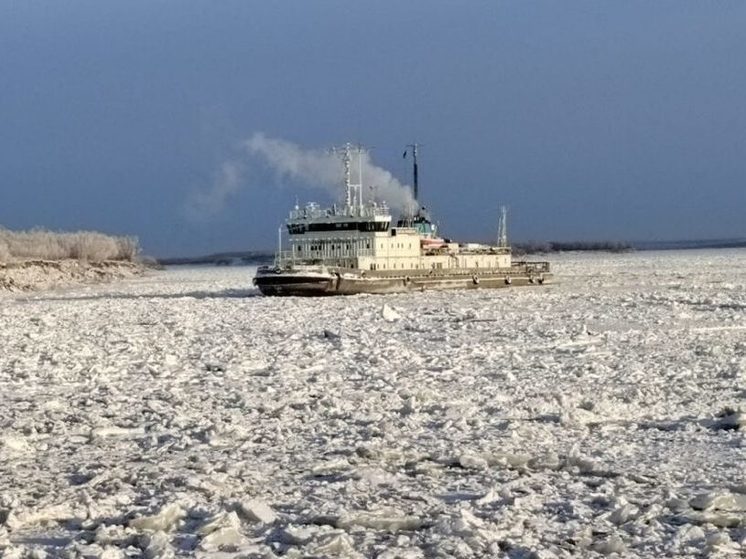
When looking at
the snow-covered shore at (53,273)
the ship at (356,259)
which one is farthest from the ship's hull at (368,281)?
the snow-covered shore at (53,273)

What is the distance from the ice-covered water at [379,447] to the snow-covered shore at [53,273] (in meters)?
40.7

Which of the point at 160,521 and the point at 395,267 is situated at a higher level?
the point at 395,267

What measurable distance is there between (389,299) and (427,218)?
579 inches

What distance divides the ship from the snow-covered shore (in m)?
20.0

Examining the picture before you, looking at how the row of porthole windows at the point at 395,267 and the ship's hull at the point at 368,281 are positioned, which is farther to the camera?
the row of porthole windows at the point at 395,267

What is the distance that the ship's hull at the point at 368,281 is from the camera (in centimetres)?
3531

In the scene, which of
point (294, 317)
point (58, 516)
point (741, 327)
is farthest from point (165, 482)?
point (294, 317)

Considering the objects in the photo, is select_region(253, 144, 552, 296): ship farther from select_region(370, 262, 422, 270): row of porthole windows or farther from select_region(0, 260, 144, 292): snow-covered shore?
select_region(0, 260, 144, 292): snow-covered shore

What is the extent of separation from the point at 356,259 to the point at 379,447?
3000 cm

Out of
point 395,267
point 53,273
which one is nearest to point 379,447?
point 395,267

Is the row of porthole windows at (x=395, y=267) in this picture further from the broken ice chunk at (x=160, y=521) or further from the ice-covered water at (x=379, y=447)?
the broken ice chunk at (x=160, y=521)

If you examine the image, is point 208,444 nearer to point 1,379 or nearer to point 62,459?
point 62,459

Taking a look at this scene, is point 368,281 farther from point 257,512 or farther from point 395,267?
point 257,512

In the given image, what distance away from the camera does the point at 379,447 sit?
824 cm
